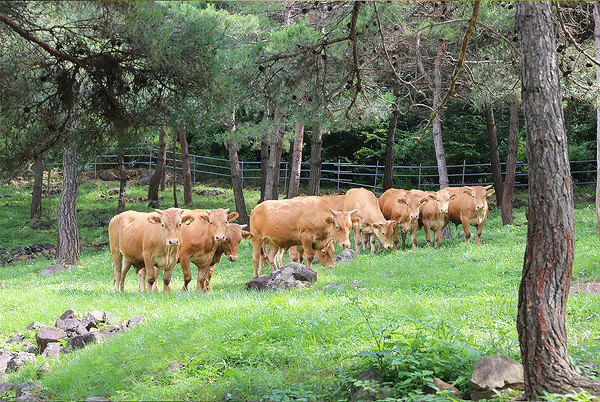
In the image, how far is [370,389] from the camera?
189 inches

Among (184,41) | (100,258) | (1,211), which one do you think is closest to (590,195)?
(100,258)

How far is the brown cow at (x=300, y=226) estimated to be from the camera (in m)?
14.0

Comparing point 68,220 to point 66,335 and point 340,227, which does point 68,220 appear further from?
point 66,335

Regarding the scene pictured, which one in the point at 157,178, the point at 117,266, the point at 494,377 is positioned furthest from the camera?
the point at 157,178

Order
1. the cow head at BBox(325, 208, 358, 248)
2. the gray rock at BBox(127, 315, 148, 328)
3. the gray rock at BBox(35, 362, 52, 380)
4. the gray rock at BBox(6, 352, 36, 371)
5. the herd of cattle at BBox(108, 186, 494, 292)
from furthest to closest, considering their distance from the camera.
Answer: the cow head at BBox(325, 208, 358, 248), the herd of cattle at BBox(108, 186, 494, 292), the gray rock at BBox(127, 315, 148, 328), the gray rock at BBox(6, 352, 36, 371), the gray rock at BBox(35, 362, 52, 380)

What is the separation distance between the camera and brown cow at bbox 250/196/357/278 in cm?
1401

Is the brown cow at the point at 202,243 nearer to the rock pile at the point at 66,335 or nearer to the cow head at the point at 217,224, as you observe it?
the cow head at the point at 217,224

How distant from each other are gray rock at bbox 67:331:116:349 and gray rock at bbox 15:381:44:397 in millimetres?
1283

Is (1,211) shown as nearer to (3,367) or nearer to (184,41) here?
(3,367)

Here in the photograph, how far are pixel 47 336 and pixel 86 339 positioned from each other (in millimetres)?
774

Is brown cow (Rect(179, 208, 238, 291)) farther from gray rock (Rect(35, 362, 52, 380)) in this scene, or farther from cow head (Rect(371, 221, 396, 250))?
cow head (Rect(371, 221, 396, 250))

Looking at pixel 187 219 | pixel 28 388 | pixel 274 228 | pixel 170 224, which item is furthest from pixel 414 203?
pixel 28 388

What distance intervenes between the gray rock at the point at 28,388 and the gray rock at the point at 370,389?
3647 mm

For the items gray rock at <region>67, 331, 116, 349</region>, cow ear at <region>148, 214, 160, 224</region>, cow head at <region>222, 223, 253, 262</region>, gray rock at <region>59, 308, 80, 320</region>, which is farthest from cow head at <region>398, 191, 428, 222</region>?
gray rock at <region>67, 331, 116, 349</region>
